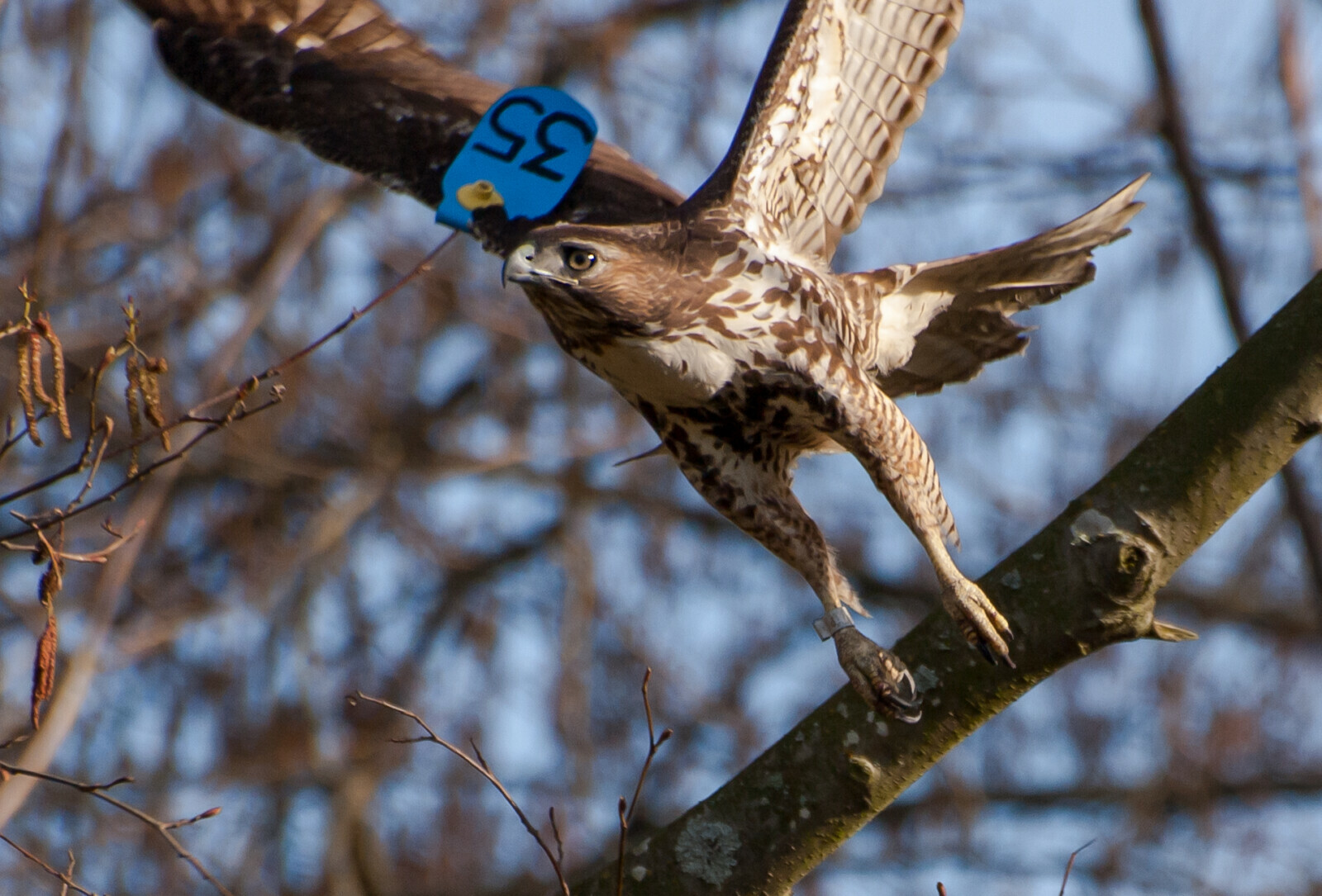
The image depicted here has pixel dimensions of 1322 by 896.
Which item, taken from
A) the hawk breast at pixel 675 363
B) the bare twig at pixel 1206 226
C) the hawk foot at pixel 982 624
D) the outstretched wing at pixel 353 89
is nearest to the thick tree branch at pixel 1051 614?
the hawk foot at pixel 982 624

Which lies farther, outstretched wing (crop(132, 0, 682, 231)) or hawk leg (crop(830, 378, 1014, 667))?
outstretched wing (crop(132, 0, 682, 231))

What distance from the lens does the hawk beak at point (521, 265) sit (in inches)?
107

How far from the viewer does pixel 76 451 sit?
7230mm

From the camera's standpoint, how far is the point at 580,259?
2805 millimetres

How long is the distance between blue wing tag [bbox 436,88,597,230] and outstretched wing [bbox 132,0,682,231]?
421 millimetres

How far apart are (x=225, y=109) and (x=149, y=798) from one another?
4.63 m

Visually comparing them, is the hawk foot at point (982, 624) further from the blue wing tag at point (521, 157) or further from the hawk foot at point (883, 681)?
the blue wing tag at point (521, 157)

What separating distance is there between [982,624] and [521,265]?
1.12 m

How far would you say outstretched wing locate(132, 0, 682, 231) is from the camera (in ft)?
12.5

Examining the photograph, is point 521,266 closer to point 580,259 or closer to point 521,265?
point 521,265

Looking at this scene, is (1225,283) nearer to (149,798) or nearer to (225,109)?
(225,109)

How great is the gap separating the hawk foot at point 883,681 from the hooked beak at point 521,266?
989 millimetres

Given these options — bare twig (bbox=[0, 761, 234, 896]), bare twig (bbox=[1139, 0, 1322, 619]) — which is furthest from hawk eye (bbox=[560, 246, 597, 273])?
bare twig (bbox=[1139, 0, 1322, 619])

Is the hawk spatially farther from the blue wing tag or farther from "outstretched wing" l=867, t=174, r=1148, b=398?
the blue wing tag
